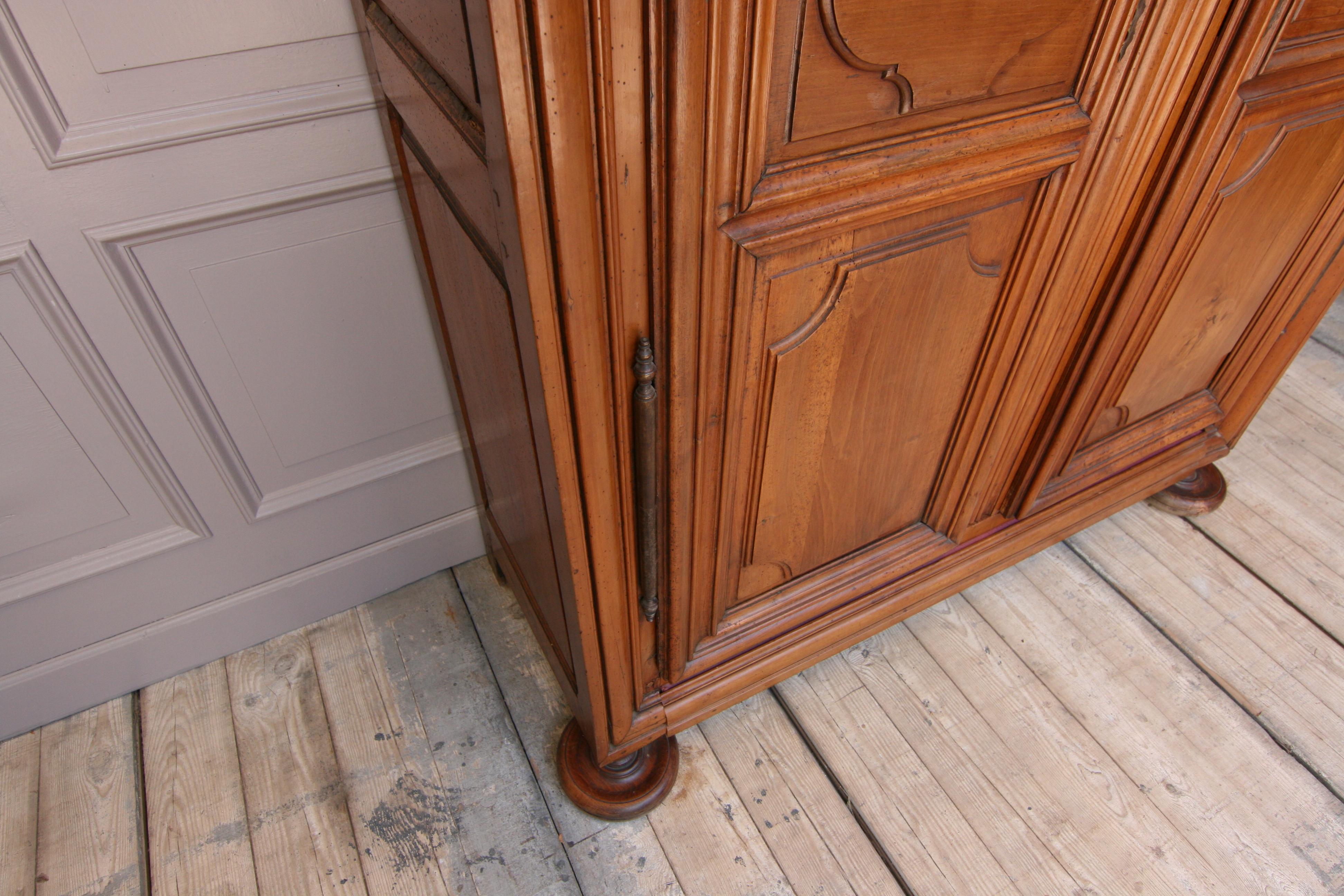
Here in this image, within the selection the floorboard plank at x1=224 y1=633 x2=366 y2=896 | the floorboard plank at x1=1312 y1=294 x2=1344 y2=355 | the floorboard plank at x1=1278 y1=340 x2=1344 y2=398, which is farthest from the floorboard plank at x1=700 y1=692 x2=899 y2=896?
the floorboard plank at x1=1312 y1=294 x2=1344 y2=355

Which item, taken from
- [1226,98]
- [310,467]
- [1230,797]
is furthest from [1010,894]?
[310,467]

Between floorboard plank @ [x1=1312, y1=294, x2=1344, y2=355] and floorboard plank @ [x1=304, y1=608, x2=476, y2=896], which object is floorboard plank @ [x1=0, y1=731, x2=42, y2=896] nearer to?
floorboard plank @ [x1=304, y1=608, x2=476, y2=896]

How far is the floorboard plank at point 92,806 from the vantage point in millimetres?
1063

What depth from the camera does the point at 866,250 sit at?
0.73 m

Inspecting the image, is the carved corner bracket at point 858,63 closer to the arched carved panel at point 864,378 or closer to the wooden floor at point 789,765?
the arched carved panel at point 864,378

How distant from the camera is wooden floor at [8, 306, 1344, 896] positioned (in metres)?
1.08

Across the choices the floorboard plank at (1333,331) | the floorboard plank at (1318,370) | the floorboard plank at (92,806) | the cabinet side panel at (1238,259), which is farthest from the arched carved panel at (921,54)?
the floorboard plank at (1333,331)

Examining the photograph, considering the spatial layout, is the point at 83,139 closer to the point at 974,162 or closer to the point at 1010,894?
the point at 974,162

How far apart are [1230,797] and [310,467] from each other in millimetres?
1473

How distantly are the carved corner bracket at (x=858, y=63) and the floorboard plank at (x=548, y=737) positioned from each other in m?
0.99

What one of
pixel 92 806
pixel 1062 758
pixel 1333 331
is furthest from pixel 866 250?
pixel 1333 331

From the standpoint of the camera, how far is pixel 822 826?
1119 mm

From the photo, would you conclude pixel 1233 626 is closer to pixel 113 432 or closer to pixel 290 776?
pixel 290 776

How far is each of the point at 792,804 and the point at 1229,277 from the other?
98cm
